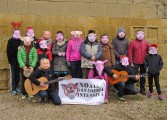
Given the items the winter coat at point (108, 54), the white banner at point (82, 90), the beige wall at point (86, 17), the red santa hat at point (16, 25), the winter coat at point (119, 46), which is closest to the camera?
the white banner at point (82, 90)

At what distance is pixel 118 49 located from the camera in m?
8.66

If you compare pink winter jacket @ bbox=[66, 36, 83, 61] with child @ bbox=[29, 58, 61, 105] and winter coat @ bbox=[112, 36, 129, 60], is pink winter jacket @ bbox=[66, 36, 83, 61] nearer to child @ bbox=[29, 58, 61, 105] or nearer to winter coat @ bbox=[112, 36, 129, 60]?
child @ bbox=[29, 58, 61, 105]

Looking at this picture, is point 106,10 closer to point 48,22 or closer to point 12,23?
point 48,22

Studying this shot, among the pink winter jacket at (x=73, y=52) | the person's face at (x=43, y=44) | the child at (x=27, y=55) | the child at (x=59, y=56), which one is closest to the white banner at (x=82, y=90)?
the child at (x=59, y=56)

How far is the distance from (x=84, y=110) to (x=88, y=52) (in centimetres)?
144

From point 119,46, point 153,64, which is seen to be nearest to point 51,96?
point 119,46

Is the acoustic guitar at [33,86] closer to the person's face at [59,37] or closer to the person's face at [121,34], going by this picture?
the person's face at [59,37]

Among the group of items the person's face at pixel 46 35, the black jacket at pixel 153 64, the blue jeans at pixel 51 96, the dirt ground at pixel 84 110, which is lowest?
the dirt ground at pixel 84 110

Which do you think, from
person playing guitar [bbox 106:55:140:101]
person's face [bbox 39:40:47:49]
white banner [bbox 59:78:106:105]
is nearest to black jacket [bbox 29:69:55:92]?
white banner [bbox 59:78:106:105]

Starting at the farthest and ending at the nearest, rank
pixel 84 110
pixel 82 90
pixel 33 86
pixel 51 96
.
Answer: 1. pixel 82 90
2. pixel 51 96
3. pixel 33 86
4. pixel 84 110

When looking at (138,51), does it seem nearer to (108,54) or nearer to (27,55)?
(108,54)

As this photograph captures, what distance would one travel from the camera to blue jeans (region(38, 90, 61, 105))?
7668 millimetres

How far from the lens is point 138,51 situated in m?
8.65

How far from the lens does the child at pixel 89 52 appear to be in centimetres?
805
